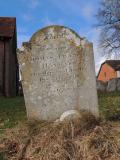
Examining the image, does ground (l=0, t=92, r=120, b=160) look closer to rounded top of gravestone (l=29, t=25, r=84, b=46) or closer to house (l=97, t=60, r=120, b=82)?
rounded top of gravestone (l=29, t=25, r=84, b=46)

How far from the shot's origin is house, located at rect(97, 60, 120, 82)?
73188 millimetres

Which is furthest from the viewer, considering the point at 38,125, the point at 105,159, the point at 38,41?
the point at 38,41

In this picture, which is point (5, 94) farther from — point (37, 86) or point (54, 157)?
point (54, 157)

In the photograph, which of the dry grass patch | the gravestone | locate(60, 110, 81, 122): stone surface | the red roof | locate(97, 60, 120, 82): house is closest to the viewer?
the dry grass patch

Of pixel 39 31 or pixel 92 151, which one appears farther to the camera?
pixel 39 31

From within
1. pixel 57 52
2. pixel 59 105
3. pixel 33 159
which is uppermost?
pixel 57 52

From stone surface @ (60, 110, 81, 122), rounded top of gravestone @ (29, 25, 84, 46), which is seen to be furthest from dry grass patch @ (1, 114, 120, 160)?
rounded top of gravestone @ (29, 25, 84, 46)

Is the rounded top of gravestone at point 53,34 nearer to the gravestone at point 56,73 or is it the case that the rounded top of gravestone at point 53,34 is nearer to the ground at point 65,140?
the gravestone at point 56,73

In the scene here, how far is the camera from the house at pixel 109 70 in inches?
2881

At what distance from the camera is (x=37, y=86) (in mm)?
8320

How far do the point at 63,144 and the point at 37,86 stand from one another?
6.11 ft

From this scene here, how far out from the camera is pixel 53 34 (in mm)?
8352

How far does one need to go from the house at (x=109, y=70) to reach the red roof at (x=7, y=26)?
142 feet

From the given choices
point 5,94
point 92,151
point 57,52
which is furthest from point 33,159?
point 5,94
